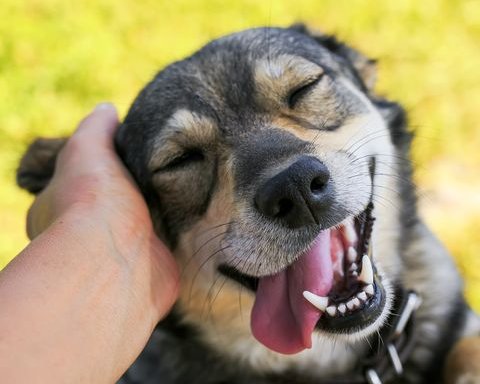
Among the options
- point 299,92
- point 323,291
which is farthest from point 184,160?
point 323,291

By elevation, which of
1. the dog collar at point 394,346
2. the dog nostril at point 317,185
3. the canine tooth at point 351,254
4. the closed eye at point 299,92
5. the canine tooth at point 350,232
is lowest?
the dog collar at point 394,346

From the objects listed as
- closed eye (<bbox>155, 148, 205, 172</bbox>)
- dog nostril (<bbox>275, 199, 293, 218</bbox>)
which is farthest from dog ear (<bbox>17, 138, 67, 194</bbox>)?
dog nostril (<bbox>275, 199, 293, 218</bbox>)

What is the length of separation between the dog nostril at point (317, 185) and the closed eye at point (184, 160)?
0.55 m

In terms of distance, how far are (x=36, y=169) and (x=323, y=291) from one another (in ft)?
4.83

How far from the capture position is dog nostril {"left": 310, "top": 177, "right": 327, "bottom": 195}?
2392 mm

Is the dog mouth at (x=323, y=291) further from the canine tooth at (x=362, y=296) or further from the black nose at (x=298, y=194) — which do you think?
the black nose at (x=298, y=194)

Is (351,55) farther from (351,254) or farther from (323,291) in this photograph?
(323,291)

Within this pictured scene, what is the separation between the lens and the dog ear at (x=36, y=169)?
3250mm

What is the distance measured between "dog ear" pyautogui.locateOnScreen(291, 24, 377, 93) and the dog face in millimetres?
206

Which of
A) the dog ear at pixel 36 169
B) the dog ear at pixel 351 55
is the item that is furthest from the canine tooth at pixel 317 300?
the dog ear at pixel 36 169

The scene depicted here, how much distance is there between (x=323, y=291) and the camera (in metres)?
2.49

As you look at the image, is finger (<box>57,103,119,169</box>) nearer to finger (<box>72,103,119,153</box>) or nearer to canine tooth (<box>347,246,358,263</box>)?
finger (<box>72,103,119,153</box>)

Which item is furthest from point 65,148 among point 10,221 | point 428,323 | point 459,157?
point 459,157

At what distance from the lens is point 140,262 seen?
2.55m
